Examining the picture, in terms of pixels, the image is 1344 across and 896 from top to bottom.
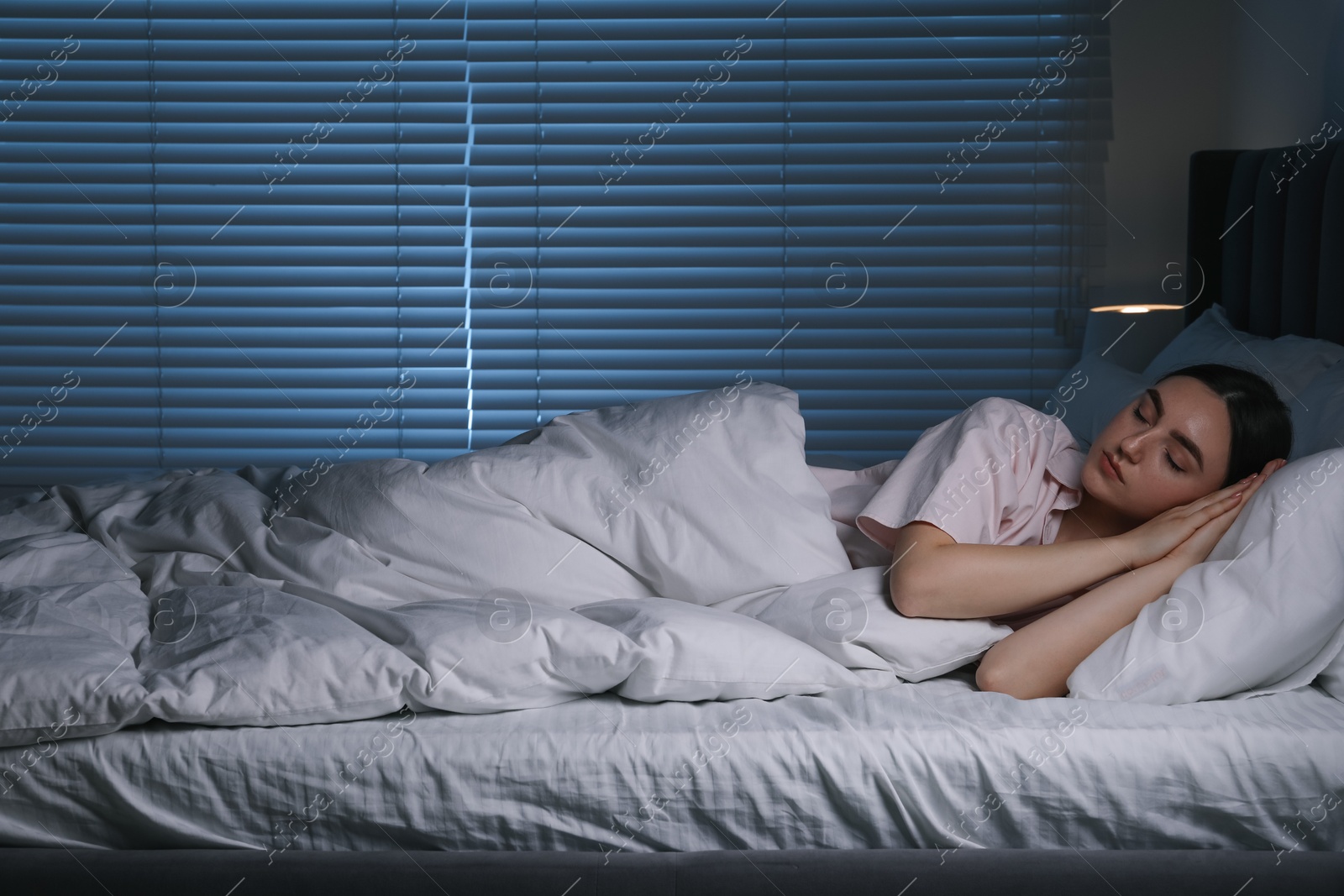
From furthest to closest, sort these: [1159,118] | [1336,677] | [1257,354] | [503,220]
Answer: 1. [503,220]
2. [1159,118]
3. [1257,354]
4. [1336,677]

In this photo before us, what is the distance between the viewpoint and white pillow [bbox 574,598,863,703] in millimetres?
1015

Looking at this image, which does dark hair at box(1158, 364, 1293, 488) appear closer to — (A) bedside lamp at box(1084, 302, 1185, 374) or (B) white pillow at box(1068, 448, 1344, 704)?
(B) white pillow at box(1068, 448, 1344, 704)

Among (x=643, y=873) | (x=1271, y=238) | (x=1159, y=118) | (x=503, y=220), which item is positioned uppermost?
(x=1159, y=118)

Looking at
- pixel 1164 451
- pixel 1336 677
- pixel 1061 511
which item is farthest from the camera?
pixel 1061 511

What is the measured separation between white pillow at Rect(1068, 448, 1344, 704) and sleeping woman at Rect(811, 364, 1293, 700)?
0.04 metres

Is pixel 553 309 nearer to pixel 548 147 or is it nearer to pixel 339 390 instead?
pixel 548 147

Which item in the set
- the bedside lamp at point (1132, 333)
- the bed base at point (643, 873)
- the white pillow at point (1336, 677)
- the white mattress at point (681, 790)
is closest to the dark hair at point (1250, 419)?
the white pillow at point (1336, 677)

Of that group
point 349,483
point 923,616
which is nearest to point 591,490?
point 349,483

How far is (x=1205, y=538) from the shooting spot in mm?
1119

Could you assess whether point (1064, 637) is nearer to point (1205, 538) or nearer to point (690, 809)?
point (1205, 538)

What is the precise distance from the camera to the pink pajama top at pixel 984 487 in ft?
3.87

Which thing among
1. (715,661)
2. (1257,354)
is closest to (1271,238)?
(1257,354)

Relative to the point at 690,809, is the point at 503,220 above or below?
above

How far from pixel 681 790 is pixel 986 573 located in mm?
414
